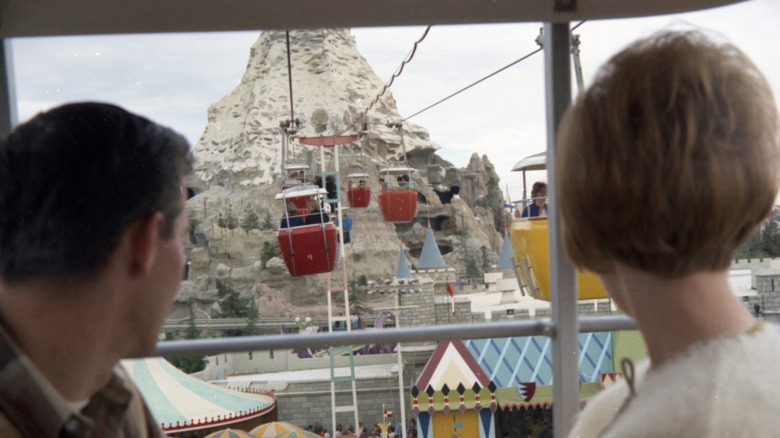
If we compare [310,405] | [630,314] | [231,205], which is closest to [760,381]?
[630,314]

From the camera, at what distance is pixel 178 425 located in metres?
0.37

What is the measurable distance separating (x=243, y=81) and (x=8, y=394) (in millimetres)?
215

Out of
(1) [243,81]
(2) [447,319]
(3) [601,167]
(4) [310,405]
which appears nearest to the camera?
(3) [601,167]

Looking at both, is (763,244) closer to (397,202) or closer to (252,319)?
(252,319)

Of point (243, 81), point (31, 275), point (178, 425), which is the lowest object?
point (178, 425)

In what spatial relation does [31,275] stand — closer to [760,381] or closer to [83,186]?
[83,186]

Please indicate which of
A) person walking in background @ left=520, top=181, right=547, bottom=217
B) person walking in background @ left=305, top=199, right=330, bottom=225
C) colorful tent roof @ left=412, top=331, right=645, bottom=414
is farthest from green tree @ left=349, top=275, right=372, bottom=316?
person walking in background @ left=520, top=181, right=547, bottom=217

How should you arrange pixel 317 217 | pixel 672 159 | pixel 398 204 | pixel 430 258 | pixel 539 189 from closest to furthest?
pixel 672 159, pixel 539 189, pixel 317 217, pixel 398 204, pixel 430 258

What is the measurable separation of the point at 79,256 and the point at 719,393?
0.24 metres

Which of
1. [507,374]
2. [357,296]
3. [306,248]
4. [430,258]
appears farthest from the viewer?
[357,296]

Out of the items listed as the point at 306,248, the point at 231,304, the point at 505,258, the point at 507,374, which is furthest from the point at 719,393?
the point at 306,248

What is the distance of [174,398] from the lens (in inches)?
14.1

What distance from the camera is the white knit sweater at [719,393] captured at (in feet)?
0.71

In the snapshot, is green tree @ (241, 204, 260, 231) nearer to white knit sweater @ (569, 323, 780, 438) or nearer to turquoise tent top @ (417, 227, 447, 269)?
white knit sweater @ (569, 323, 780, 438)
